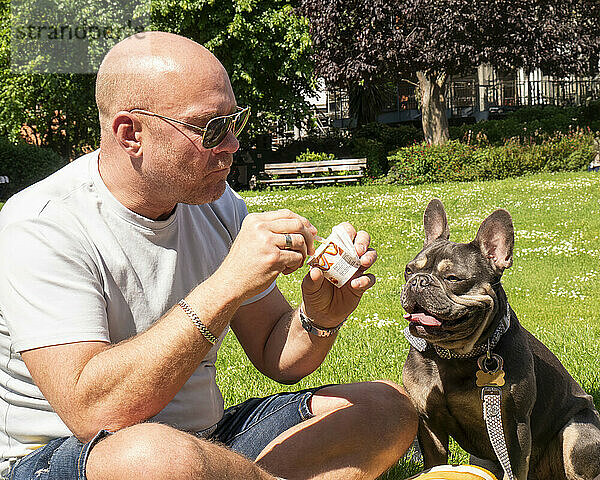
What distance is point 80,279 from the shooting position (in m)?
2.46

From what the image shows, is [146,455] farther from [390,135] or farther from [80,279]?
[390,135]

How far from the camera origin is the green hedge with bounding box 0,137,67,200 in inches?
899

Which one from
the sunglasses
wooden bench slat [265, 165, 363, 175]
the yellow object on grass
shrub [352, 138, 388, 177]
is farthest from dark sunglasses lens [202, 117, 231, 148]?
shrub [352, 138, 388, 177]

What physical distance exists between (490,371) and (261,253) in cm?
129

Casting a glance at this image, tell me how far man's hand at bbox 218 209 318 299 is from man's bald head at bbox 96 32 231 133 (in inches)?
23.7

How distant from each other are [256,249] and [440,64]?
65.0ft

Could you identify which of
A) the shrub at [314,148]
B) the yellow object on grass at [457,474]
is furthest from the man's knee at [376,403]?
the shrub at [314,148]

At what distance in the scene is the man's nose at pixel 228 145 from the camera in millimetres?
2760

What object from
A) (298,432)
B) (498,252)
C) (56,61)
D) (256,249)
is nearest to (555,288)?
(498,252)

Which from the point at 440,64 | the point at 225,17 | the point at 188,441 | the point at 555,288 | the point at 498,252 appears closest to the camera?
the point at 188,441

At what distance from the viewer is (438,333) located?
3092 millimetres

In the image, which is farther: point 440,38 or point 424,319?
point 440,38

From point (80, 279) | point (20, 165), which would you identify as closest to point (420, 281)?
point (80, 279)

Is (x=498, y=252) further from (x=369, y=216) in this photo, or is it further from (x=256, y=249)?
(x=369, y=216)
